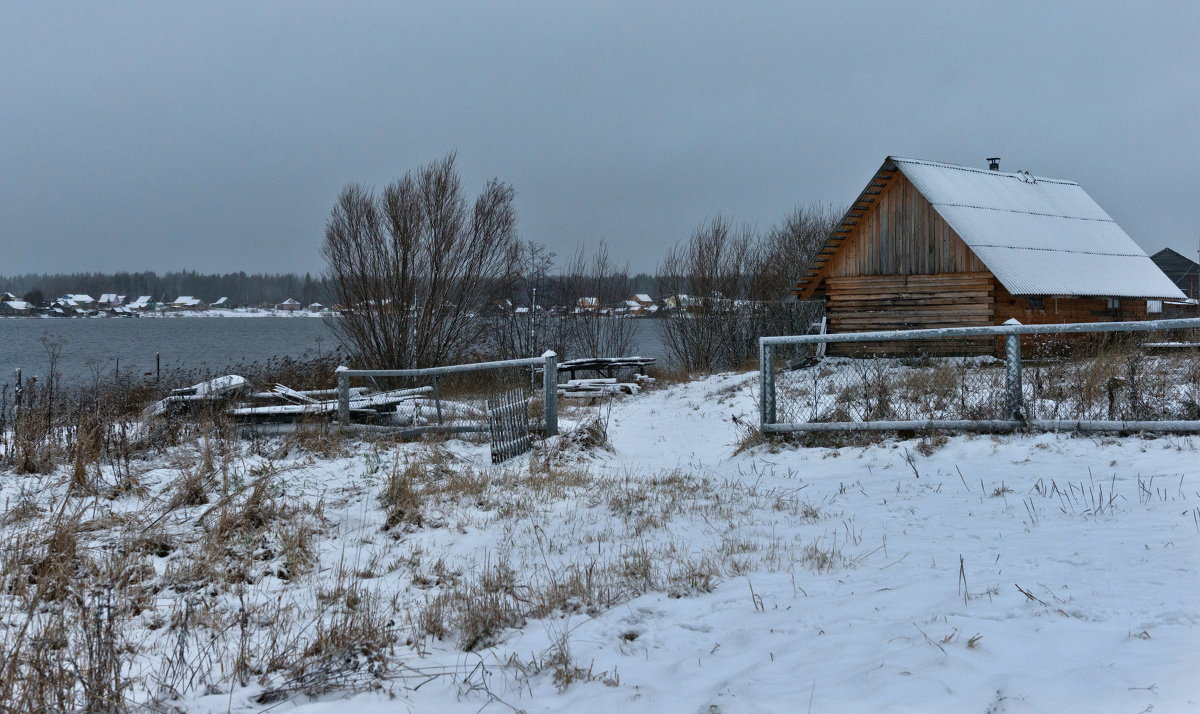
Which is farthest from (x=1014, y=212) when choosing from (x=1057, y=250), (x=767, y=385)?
(x=767, y=385)

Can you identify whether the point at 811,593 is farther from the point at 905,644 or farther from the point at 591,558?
the point at 591,558

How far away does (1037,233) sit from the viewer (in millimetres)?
22750

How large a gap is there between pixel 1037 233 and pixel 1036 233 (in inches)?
2.2

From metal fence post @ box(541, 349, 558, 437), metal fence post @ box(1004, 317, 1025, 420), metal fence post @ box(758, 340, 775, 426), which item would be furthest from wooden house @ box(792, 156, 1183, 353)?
metal fence post @ box(541, 349, 558, 437)

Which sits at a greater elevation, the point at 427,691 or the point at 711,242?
the point at 711,242

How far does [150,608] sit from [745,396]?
1442 centimetres

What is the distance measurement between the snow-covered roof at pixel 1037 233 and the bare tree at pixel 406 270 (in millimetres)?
12233

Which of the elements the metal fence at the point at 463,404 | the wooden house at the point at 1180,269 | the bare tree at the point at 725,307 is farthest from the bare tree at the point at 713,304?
the wooden house at the point at 1180,269

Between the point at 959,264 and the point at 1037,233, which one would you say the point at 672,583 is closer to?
the point at 959,264

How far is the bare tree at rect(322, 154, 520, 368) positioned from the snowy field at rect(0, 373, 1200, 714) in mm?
12642

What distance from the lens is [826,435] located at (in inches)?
393

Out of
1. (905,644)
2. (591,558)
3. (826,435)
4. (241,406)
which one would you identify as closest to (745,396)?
(826,435)

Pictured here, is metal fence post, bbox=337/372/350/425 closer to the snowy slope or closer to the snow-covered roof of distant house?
the snowy slope

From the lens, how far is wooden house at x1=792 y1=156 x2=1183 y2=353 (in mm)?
20500
